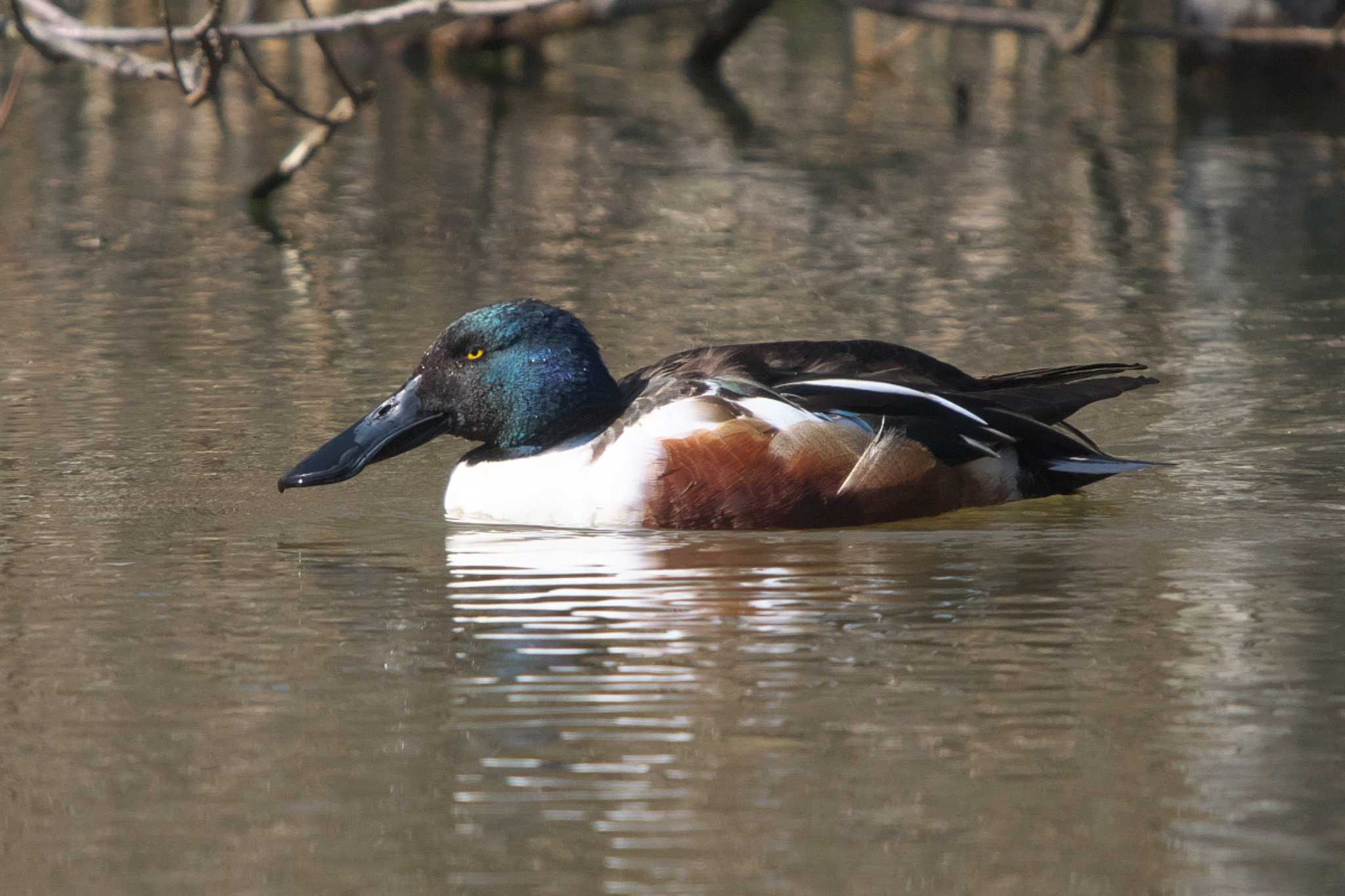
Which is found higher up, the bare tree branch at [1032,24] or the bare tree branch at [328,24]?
the bare tree branch at [328,24]

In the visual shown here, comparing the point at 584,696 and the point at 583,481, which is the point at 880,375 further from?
the point at 584,696

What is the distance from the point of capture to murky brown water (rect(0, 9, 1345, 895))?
4.86 metres

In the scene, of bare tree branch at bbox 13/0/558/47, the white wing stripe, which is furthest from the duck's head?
bare tree branch at bbox 13/0/558/47

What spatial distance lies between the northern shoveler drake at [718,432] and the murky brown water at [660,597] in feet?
0.47

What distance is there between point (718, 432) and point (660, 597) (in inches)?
37.4

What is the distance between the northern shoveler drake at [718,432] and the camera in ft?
25.2

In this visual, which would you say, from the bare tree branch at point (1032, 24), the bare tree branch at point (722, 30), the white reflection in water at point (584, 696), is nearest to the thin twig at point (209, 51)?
the white reflection in water at point (584, 696)

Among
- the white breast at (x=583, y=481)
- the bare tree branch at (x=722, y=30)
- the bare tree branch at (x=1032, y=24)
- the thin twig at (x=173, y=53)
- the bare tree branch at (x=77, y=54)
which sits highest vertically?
the thin twig at (x=173, y=53)

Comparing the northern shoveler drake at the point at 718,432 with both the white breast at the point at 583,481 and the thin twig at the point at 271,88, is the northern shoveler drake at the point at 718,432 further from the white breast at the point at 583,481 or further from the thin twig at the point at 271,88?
the thin twig at the point at 271,88

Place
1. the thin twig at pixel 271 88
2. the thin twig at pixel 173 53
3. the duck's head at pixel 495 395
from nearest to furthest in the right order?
1. the duck's head at pixel 495 395
2. the thin twig at pixel 173 53
3. the thin twig at pixel 271 88

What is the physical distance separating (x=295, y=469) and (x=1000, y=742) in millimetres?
3410

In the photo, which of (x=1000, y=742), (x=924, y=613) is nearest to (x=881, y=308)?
(x=924, y=613)

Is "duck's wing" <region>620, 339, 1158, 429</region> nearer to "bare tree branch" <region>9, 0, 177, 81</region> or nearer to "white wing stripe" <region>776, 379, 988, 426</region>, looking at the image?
"white wing stripe" <region>776, 379, 988, 426</region>

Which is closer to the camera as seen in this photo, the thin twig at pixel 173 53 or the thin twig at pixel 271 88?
the thin twig at pixel 173 53
